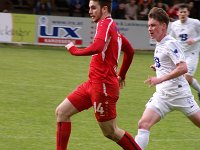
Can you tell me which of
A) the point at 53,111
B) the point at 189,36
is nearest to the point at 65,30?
the point at 189,36

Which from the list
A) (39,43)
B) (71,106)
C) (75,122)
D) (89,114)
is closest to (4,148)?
(71,106)

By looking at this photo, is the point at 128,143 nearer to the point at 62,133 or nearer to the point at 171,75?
the point at 62,133

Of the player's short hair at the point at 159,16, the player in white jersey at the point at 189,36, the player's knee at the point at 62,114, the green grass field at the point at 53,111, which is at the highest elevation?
the player's short hair at the point at 159,16

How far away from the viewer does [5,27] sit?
78.5ft

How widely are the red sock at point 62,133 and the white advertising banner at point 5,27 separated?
17.0m

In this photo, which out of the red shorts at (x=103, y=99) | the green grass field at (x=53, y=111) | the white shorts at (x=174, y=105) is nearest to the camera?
the red shorts at (x=103, y=99)

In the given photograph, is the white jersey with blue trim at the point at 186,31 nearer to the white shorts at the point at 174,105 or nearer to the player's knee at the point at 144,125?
the white shorts at the point at 174,105

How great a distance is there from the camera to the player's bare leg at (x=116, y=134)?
7.09 m

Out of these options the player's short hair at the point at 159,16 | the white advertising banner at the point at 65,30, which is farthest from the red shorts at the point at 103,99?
the white advertising banner at the point at 65,30

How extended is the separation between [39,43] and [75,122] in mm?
14296

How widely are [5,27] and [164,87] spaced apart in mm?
17005

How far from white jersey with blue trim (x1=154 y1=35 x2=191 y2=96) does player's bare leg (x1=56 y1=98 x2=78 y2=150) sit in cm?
117

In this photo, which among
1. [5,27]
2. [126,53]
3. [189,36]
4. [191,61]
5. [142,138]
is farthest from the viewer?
[5,27]

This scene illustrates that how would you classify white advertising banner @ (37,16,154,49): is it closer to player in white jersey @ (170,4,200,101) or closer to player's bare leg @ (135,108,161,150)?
player in white jersey @ (170,4,200,101)
